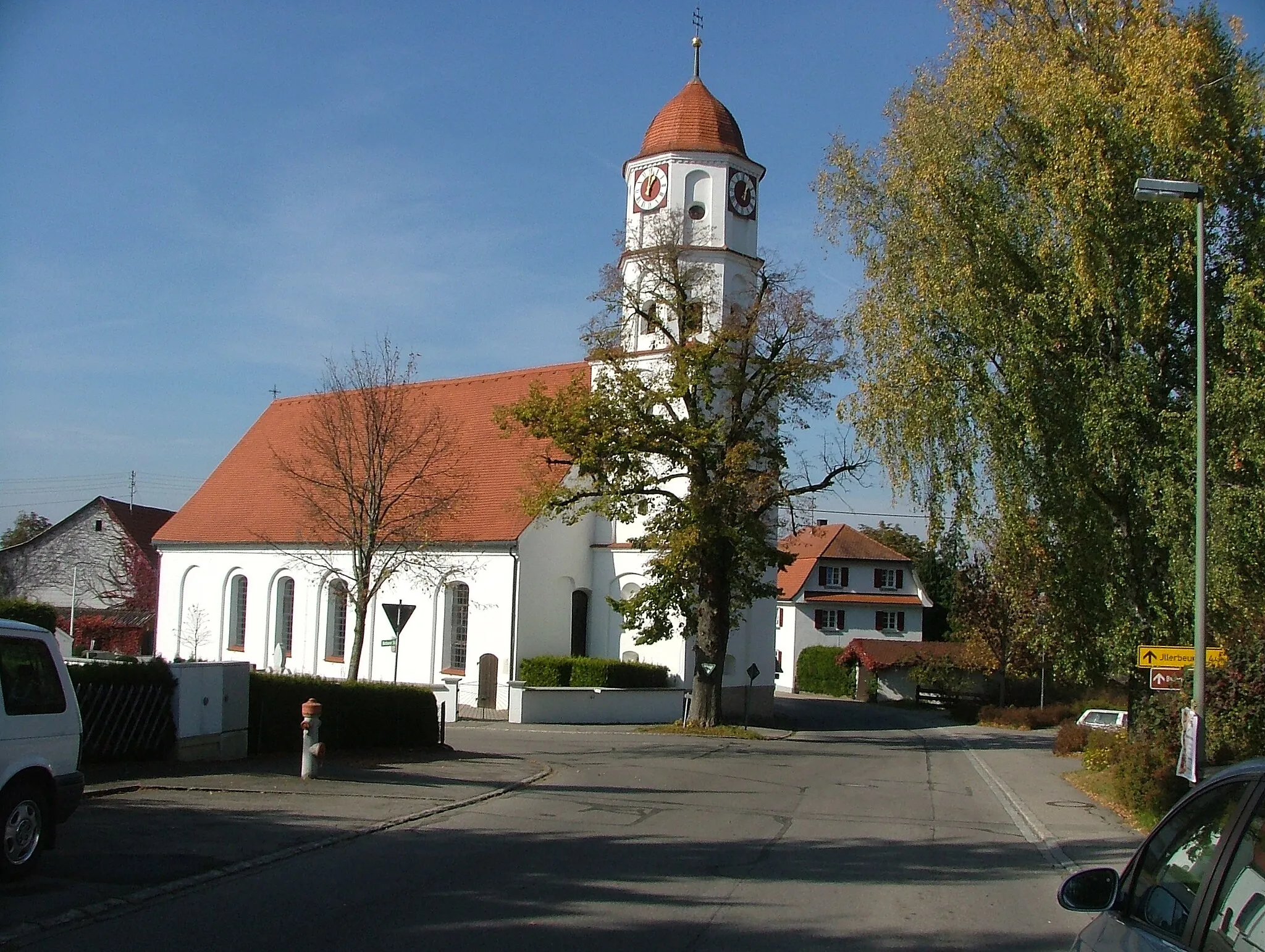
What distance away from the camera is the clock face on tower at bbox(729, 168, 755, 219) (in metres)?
36.9

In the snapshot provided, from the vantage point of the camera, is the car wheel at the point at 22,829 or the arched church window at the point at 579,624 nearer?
the car wheel at the point at 22,829

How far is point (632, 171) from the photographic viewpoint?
37625 millimetres

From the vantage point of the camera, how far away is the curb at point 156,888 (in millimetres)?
6930

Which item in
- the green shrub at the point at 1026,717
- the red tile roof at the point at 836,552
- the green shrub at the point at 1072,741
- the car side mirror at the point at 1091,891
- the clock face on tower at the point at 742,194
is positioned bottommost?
the green shrub at the point at 1026,717

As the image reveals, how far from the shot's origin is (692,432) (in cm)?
2828

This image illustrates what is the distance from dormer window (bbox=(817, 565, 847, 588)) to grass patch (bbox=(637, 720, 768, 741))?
3718 cm

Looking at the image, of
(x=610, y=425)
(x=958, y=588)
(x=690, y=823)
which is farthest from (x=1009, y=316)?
(x=958, y=588)

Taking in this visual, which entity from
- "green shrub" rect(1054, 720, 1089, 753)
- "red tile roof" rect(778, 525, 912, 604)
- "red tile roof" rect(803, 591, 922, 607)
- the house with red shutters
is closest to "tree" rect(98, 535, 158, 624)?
"red tile roof" rect(778, 525, 912, 604)

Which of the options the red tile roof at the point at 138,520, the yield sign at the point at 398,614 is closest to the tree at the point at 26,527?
the red tile roof at the point at 138,520

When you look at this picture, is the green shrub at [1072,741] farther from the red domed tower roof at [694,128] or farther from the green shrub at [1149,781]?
the red domed tower roof at [694,128]

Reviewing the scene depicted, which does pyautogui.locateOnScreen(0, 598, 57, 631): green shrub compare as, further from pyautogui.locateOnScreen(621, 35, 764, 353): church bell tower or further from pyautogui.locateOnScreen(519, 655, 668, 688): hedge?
pyautogui.locateOnScreen(621, 35, 764, 353): church bell tower

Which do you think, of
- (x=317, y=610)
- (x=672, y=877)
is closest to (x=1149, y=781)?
(x=672, y=877)

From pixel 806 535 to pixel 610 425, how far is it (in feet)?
136

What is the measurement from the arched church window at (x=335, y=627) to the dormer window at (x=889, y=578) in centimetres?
3699
